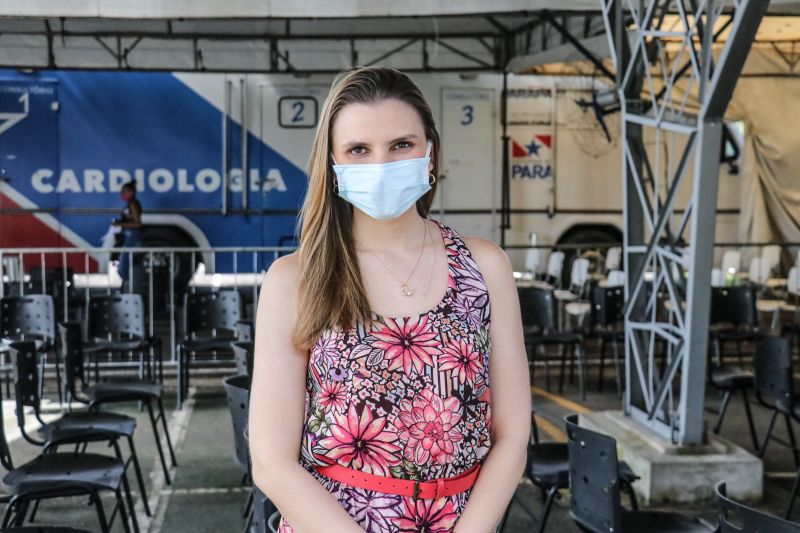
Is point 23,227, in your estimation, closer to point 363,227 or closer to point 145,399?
point 145,399

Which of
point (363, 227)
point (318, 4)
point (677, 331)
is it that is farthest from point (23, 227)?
point (363, 227)

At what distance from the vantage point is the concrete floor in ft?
16.5

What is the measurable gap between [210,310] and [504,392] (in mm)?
6087

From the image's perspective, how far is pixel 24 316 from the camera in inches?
291

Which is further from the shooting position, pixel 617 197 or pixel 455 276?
pixel 617 197

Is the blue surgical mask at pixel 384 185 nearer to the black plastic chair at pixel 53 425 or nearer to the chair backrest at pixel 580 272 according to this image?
the black plastic chair at pixel 53 425

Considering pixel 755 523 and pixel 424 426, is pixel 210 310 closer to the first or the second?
pixel 755 523

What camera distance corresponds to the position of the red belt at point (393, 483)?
1698mm

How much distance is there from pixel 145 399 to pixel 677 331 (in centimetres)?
311

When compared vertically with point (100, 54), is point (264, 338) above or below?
below

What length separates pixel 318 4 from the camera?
7.34 meters

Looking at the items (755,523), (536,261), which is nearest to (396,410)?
(755,523)

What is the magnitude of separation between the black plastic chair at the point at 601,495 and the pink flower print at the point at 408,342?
1.84m

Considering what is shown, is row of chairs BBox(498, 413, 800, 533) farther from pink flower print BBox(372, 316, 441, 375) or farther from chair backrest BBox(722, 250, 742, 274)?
chair backrest BBox(722, 250, 742, 274)
